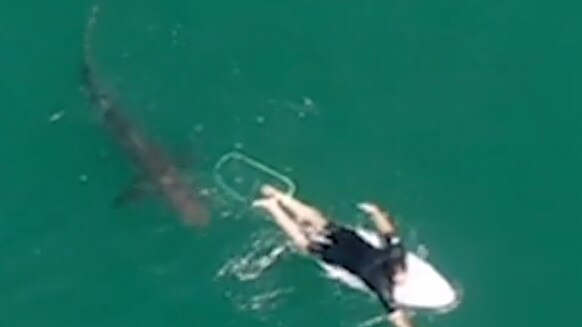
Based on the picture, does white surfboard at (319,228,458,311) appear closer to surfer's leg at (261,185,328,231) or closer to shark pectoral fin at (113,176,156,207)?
surfer's leg at (261,185,328,231)

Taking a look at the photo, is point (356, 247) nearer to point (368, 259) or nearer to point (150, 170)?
point (368, 259)

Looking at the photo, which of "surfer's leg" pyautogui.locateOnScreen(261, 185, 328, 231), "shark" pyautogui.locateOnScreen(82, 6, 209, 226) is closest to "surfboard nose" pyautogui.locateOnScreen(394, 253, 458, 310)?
"surfer's leg" pyautogui.locateOnScreen(261, 185, 328, 231)

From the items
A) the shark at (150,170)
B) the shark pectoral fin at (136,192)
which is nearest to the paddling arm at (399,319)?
the shark at (150,170)

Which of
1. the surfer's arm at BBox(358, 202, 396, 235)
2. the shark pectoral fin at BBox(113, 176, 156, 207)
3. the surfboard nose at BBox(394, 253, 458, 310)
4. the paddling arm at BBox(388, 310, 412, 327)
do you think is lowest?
the paddling arm at BBox(388, 310, 412, 327)

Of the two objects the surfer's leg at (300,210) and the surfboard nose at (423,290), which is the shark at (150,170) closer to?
the surfer's leg at (300,210)

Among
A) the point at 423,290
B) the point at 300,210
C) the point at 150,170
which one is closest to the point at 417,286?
the point at 423,290

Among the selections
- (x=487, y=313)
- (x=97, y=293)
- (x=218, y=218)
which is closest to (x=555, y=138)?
(x=487, y=313)

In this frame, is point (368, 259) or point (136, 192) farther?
point (136, 192)
